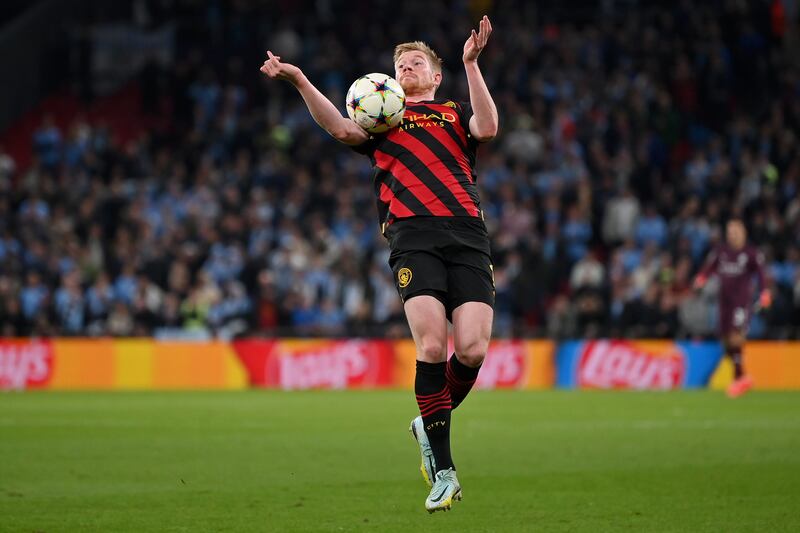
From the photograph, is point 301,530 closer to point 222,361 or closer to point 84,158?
point 222,361

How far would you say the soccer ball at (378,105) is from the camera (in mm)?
7492

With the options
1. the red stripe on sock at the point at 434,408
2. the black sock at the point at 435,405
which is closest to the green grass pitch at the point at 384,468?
the black sock at the point at 435,405

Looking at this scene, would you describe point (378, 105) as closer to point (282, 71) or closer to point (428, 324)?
point (282, 71)

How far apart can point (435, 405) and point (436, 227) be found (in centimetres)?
101

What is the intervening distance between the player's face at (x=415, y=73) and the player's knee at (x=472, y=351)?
166 centimetres

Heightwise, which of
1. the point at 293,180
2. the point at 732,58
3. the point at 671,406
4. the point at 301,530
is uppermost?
the point at 732,58

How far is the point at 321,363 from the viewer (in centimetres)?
2117

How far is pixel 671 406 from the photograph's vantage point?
637 inches

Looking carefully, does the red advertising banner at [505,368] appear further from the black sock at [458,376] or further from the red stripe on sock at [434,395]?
the red stripe on sock at [434,395]

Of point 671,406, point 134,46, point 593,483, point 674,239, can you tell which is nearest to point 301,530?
point 593,483

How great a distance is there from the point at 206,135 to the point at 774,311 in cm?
1207

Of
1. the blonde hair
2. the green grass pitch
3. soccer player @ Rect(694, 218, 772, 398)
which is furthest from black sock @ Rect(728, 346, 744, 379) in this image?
the blonde hair

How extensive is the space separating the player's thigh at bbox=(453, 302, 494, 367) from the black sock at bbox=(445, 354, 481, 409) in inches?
9.5

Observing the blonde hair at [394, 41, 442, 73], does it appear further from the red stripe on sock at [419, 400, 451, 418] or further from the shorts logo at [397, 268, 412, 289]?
the red stripe on sock at [419, 400, 451, 418]
